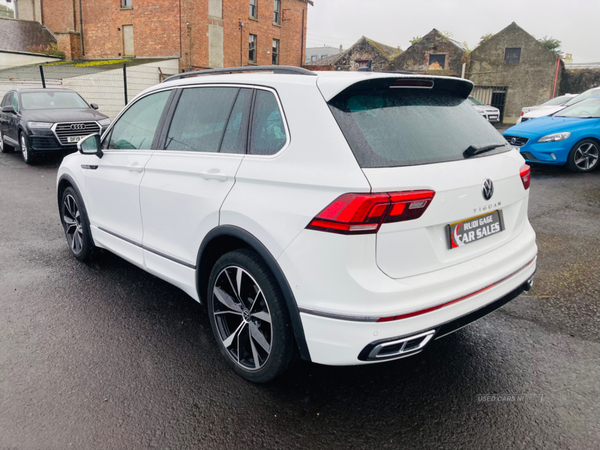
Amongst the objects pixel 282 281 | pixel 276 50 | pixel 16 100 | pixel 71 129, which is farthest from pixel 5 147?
pixel 276 50

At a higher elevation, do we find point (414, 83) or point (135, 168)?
point (414, 83)

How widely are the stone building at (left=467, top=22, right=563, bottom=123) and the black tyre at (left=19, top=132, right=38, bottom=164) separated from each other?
88.8ft

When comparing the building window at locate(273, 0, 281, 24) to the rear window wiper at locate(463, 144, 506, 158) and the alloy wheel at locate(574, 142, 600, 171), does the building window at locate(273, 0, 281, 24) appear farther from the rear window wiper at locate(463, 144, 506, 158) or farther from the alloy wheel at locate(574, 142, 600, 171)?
the rear window wiper at locate(463, 144, 506, 158)

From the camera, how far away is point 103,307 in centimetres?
401

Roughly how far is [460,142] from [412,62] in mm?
33928

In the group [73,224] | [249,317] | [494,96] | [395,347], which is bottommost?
[73,224]

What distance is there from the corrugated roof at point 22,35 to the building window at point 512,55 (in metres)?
33.5

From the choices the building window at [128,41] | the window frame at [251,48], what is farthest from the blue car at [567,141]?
the building window at [128,41]

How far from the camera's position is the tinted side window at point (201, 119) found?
124 inches

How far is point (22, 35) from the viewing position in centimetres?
3738

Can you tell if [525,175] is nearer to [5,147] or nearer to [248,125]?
[248,125]

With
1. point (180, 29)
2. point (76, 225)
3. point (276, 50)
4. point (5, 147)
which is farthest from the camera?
point (276, 50)

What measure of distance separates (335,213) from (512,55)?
32973mm

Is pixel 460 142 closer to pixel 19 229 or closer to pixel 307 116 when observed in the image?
pixel 307 116
